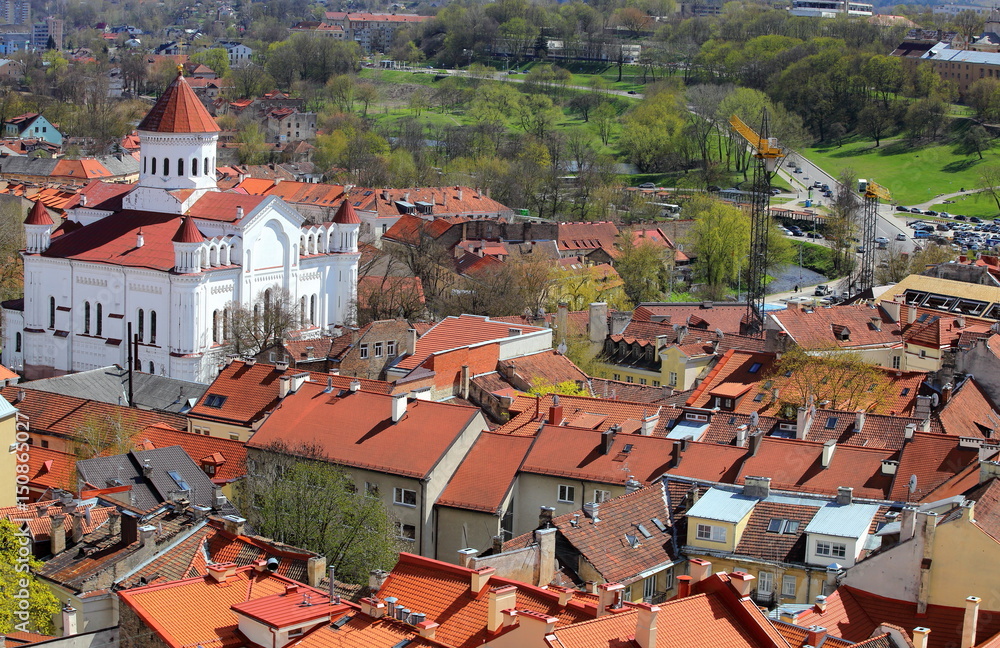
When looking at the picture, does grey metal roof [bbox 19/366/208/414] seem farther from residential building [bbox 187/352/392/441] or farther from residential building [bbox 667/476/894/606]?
residential building [bbox 667/476/894/606]

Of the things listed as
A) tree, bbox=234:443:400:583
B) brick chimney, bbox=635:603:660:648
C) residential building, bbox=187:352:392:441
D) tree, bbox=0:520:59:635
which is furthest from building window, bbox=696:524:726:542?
residential building, bbox=187:352:392:441

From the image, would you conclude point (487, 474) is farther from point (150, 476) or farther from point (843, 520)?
point (843, 520)

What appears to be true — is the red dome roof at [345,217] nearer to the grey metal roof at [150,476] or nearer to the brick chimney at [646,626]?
the grey metal roof at [150,476]

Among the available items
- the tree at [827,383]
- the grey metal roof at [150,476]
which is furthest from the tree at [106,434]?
the tree at [827,383]

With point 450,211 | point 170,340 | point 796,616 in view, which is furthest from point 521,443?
point 450,211

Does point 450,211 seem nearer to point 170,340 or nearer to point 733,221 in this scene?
point 733,221
